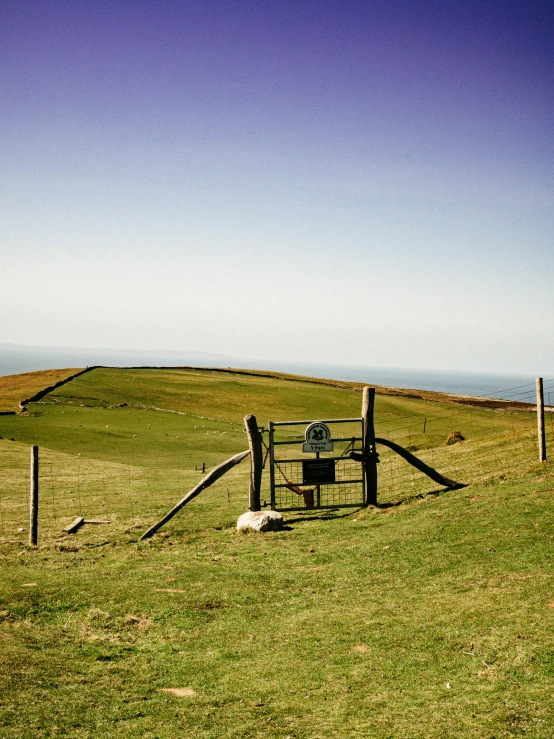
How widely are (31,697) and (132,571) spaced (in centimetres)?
632

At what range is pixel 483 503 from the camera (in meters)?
15.9

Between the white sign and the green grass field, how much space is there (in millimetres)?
2252

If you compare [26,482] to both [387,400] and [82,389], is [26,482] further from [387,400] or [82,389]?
[387,400]

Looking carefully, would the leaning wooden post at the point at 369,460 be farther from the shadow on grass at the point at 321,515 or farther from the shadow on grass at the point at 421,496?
the shadow on grass at the point at 321,515

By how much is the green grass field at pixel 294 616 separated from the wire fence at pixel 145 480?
0.21 m

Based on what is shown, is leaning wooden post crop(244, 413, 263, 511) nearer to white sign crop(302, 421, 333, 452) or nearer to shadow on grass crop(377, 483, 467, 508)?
white sign crop(302, 421, 333, 452)

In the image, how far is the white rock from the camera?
17.2 metres

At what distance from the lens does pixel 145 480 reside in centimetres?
2908

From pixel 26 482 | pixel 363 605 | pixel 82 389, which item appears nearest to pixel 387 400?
pixel 82 389

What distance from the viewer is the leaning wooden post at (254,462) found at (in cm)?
1862

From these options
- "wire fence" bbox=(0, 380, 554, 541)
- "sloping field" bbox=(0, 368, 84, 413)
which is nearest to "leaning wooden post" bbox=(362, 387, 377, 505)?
"wire fence" bbox=(0, 380, 554, 541)

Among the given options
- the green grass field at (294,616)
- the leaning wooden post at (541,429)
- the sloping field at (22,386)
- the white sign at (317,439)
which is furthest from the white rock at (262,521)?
the sloping field at (22,386)

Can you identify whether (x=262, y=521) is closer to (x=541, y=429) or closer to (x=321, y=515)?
(x=321, y=515)

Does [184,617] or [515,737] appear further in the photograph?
[184,617]
